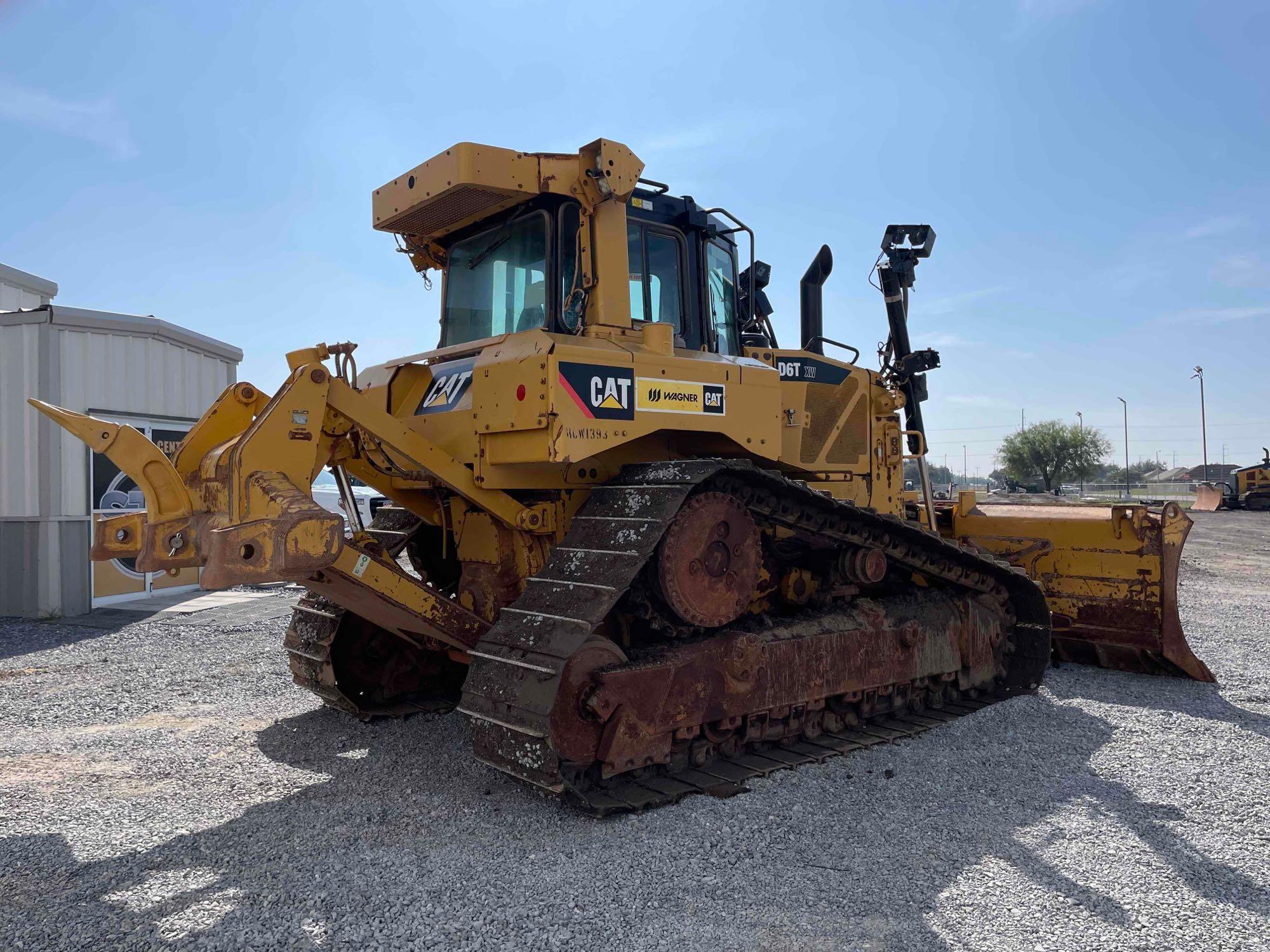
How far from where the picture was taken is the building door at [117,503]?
11.9 m

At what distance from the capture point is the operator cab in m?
5.56

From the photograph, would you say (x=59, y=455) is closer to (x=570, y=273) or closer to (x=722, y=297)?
(x=570, y=273)

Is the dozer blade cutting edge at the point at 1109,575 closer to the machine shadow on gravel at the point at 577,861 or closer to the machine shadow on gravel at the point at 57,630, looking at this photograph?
the machine shadow on gravel at the point at 577,861

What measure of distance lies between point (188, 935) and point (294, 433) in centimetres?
227

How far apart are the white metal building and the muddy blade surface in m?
10.6

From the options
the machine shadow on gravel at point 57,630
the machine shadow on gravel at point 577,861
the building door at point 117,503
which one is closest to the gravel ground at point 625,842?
the machine shadow on gravel at point 577,861

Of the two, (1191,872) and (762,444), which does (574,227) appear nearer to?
(762,444)

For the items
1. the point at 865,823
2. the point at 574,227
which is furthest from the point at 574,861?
the point at 574,227

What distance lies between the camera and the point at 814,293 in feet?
25.6

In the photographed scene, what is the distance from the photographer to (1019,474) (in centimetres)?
7256

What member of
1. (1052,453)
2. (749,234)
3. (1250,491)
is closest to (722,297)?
(749,234)

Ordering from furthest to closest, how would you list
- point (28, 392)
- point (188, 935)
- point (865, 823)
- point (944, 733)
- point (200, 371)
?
point (200, 371)
point (28, 392)
point (944, 733)
point (865, 823)
point (188, 935)

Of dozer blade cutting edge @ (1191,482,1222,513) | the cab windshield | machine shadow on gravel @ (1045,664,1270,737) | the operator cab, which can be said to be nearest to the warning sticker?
the operator cab

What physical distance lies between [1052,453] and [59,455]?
71010 mm
